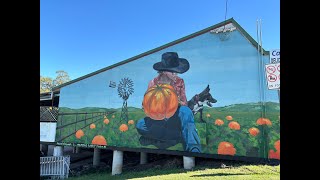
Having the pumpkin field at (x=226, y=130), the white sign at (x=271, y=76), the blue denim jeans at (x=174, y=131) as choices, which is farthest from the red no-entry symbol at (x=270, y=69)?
the blue denim jeans at (x=174, y=131)

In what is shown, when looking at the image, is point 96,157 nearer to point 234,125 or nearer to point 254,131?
point 234,125

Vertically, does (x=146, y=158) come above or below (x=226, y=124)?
below

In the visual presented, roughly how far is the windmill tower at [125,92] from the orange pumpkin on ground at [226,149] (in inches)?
Answer: 176

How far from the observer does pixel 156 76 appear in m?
12.2

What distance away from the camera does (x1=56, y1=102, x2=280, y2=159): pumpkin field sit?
9531mm

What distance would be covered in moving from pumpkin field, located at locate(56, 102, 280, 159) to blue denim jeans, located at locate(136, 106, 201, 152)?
223mm

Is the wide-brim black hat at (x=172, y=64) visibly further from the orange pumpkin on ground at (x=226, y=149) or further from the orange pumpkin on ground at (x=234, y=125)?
the orange pumpkin on ground at (x=226, y=149)

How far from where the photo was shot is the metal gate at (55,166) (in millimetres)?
13148

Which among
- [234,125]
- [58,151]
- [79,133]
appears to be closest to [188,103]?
[234,125]

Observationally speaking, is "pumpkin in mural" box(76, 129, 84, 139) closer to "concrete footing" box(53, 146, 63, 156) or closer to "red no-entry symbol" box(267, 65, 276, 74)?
"concrete footing" box(53, 146, 63, 156)

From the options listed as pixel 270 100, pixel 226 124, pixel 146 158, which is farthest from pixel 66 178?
pixel 270 100

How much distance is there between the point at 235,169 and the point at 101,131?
6.76m
